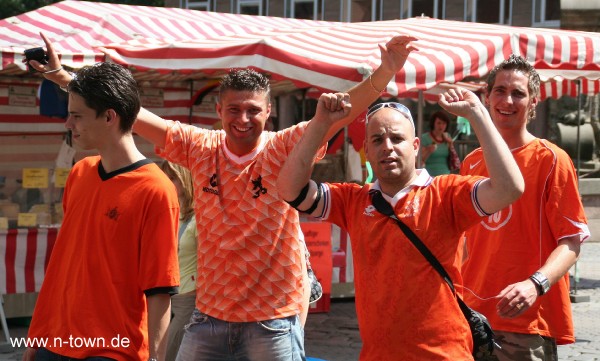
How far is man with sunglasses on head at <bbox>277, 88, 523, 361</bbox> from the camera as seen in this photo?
354 cm

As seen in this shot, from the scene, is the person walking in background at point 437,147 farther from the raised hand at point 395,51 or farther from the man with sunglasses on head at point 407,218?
the man with sunglasses on head at point 407,218

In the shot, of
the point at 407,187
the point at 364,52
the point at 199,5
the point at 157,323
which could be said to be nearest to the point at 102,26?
the point at 364,52

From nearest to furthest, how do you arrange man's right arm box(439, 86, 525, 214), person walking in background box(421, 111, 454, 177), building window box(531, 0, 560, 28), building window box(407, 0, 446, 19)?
1. man's right arm box(439, 86, 525, 214)
2. person walking in background box(421, 111, 454, 177)
3. building window box(531, 0, 560, 28)
4. building window box(407, 0, 446, 19)

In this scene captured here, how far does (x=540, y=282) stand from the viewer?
13.2 ft

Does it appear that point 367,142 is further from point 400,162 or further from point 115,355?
point 115,355

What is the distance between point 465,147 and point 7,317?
13243mm

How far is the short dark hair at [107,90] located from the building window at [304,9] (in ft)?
83.2

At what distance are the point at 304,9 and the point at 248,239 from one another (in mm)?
25456

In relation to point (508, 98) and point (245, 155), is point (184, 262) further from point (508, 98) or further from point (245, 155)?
point (508, 98)

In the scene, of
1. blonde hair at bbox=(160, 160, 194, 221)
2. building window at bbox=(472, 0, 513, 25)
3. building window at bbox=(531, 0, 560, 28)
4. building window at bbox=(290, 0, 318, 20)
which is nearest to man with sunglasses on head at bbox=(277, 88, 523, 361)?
blonde hair at bbox=(160, 160, 194, 221)

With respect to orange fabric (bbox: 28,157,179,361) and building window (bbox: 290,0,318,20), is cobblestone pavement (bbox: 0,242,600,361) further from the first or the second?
building window (bbox: 290,0,318,20)

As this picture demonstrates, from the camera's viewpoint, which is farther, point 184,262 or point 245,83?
point 184,262

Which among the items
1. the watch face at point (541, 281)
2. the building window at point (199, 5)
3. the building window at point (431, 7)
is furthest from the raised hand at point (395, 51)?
the building window at point (199, 5)

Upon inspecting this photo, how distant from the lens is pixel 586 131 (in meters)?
19.4
